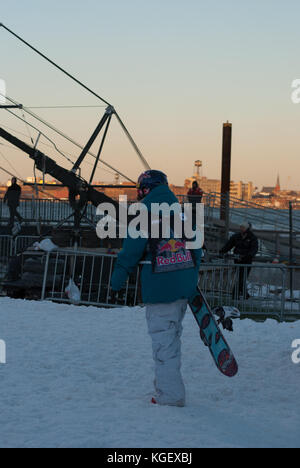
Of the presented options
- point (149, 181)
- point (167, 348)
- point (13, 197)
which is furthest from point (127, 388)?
point (13, 197)

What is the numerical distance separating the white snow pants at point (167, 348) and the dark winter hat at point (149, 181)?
95 cm

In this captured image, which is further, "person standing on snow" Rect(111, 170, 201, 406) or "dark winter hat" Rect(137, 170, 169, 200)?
"dark winter hat" Rect(137, 170, 169, 200)

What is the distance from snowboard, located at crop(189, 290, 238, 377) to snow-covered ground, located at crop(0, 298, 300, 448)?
34 centimetres

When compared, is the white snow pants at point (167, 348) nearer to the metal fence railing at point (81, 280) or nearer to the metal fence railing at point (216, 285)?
the metal fence railing at point (216, 285)

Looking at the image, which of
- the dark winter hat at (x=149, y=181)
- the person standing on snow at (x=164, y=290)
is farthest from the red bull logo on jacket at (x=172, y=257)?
the dark winter hat at (x=149, y=181)

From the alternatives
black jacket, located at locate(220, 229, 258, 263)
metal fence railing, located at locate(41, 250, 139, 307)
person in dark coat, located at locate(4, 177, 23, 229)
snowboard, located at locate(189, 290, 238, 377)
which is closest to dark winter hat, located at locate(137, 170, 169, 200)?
snowboard, located at locate(189, 290, 238, 377)

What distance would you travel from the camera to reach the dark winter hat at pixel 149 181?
5.71 m


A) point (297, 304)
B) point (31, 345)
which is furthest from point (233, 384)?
point (297, 304)

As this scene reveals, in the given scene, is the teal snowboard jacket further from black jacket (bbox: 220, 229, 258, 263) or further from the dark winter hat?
black jacket (bbox: 220, 229, 258, 263)

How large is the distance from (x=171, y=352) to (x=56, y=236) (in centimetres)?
1496

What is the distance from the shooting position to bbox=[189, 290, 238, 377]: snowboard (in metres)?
5.82

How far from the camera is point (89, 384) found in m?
6.37

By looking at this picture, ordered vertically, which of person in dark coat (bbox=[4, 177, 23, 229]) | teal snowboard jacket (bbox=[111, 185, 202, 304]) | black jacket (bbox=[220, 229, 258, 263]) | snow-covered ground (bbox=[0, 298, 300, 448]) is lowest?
snow-covered ground (bbox=[0, 298, 300, 448])
